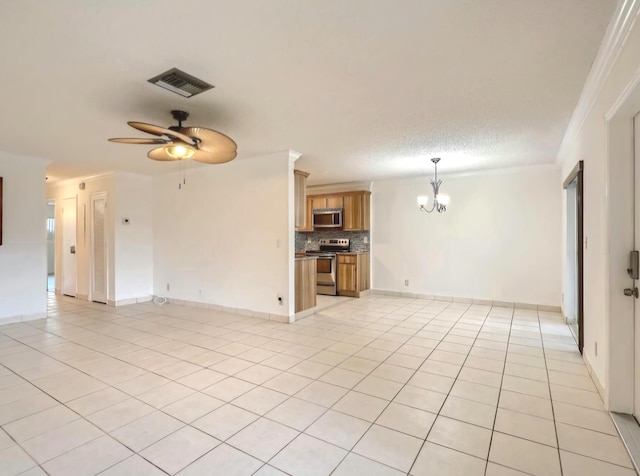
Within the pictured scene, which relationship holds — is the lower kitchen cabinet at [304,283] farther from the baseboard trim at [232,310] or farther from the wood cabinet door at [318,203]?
the wood cabinet door at [318,203]

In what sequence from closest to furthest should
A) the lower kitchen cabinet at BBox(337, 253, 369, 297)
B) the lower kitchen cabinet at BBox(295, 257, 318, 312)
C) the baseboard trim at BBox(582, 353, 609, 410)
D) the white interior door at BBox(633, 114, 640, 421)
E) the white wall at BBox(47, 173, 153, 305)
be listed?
the white interior door at BBox(633, 114, 640, 421)
the baseboard trim at BBox(582, 353, 609, 410)
the lower kitchen cabinet at BBox(295, 257, 318, 312)
the white wall at BBox(47, 173, 153, 305)
the lower kitchen cabinet at BBox(337, 253, 369, 297)

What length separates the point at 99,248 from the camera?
6.18 m

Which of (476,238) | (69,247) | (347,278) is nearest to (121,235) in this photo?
(69,247)

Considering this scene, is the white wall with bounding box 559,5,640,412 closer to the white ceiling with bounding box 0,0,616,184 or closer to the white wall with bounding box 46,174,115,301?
the white ceiling with bounding box 0,0,616,184

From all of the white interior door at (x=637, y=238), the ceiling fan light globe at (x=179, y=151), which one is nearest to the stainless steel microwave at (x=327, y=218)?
the ceiling fan light globe at (x=179, y=151)

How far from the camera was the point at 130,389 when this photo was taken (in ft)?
8.61

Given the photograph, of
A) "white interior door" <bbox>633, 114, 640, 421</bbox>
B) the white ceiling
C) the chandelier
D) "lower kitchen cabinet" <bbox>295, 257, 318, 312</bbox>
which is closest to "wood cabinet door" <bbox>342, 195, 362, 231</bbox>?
the chandelier

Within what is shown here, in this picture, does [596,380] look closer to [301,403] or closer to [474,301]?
[301,403]

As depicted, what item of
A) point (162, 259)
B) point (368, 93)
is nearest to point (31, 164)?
point (162, 259)

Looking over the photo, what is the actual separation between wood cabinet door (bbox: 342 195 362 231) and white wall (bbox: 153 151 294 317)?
2.50 m

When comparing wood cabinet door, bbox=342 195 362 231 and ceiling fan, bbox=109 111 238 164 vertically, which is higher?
ceiling fan, bbox=109 111 238 164

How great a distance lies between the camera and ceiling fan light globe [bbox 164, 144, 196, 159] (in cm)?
299

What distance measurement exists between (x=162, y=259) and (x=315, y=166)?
11.1 ft

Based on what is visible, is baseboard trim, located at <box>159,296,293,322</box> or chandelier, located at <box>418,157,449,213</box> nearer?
baseboard trim, located at <box>159,296,293,322</box>
